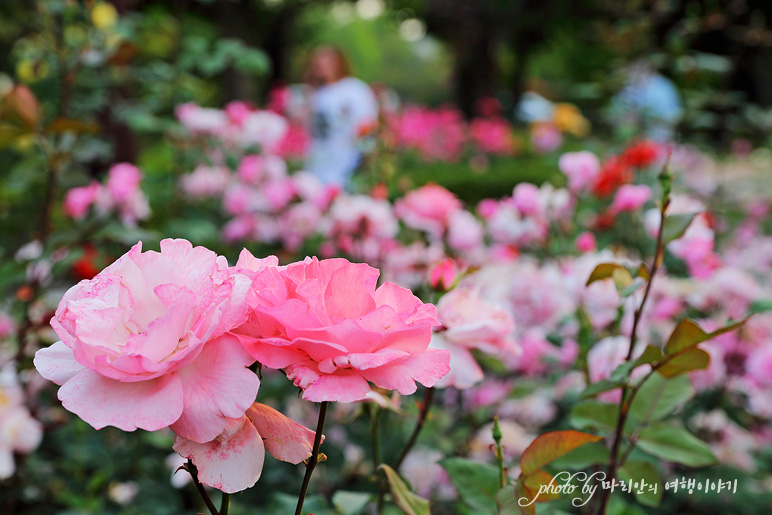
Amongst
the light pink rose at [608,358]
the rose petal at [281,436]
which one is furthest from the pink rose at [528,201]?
the rose petal at [281,436]

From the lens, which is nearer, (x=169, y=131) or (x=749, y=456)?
(x=749, y=456)

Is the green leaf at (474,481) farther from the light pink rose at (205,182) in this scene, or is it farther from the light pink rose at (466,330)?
the light pink rose at (205,182)

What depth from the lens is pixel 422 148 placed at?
8.76 m

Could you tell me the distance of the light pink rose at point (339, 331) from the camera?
1.29 ft

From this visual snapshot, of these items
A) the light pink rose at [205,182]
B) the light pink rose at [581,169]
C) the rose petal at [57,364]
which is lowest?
the light pink rose at [205,182]

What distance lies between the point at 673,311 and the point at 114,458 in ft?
4.39

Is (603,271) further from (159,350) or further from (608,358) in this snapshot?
(159,350)

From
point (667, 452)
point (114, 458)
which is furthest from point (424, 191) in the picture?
point (114, 458)

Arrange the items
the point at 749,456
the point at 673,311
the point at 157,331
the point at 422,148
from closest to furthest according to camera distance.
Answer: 1. the point at 157,331
2. the point at 673,311
3. the point at 749,456
4. the point at 422,148

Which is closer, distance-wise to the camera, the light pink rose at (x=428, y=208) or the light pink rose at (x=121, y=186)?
the light pink rose at (x=428, y=208)

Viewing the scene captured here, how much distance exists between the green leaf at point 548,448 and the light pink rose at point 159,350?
0.27 meters

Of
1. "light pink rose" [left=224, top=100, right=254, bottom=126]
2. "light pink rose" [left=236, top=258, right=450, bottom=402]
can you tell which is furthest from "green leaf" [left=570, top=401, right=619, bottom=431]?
"light pink rose" [left=224, top=100, right=254, bottom=126]

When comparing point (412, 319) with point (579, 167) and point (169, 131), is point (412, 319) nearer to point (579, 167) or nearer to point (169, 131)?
point (579, 167)

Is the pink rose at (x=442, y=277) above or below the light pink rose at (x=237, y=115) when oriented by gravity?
above
